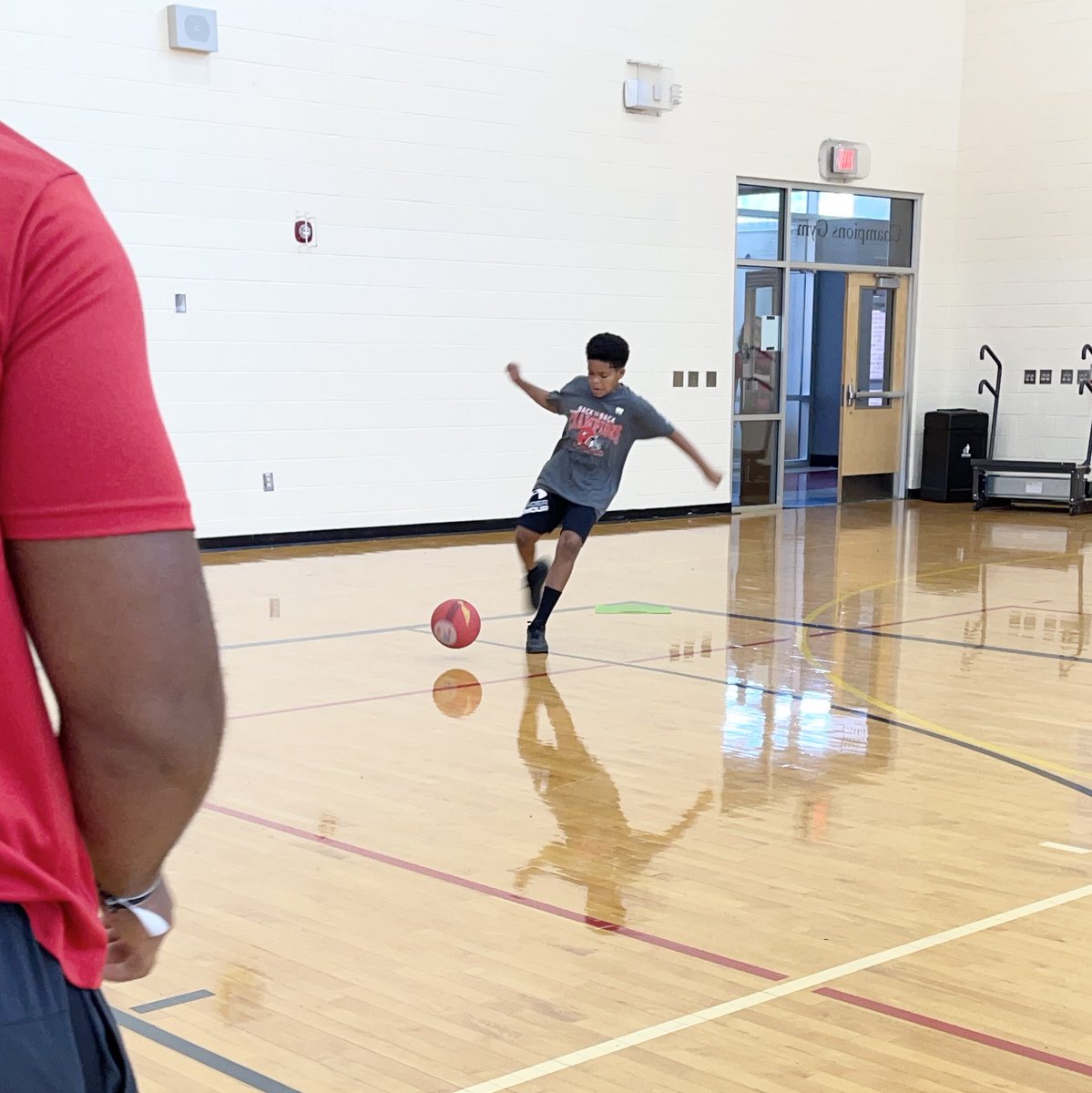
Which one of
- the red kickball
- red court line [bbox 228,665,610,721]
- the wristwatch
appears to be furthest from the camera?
the red kickball

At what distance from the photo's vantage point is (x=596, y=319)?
1305 centimetres

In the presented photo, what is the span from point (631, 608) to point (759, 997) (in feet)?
17.8

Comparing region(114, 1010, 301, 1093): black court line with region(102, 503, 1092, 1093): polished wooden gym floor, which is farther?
region(102, 503, 1092, 1093): polished wooden gym floor

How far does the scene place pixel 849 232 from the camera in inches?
598

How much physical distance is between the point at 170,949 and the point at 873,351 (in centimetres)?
1325

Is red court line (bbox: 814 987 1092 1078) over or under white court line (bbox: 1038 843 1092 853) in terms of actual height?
over

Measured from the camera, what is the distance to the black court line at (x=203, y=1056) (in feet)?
8.98

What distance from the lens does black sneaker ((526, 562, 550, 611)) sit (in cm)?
741

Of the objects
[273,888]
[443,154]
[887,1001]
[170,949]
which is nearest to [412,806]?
[273,888]

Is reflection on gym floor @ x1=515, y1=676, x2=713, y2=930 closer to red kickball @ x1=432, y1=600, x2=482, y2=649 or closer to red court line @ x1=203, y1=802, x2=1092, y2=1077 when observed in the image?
red court line @ x1=203, y1=802, x2=1092, y2=1077

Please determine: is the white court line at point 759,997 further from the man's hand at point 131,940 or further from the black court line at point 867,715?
the man's hand at point 131,940

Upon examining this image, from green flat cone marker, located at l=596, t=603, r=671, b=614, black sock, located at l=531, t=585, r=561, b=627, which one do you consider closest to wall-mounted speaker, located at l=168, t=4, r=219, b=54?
green flat cone marker, located at l=596, t=603, r=671, b=614

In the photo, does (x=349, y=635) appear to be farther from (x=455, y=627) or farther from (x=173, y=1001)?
(x=173, y=1001)

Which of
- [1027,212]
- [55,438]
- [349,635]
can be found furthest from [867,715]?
[1027,212]
